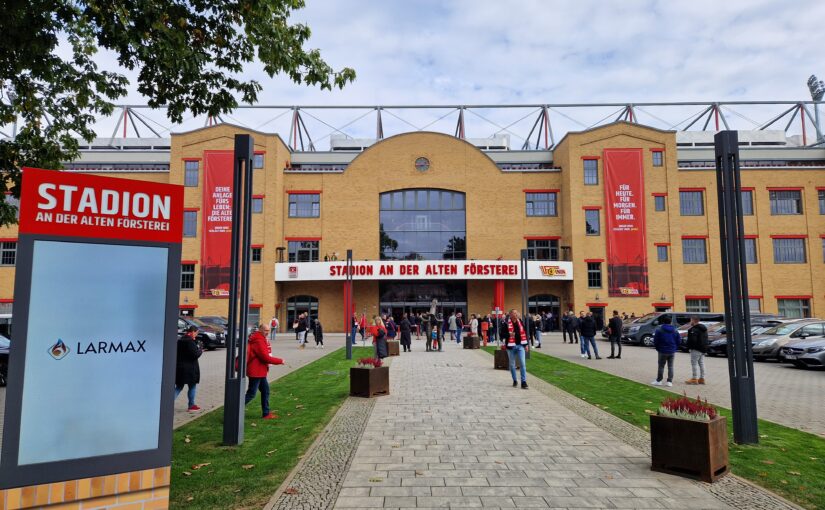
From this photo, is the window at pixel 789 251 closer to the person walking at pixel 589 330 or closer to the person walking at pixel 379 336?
the person walking at pixel 589 330

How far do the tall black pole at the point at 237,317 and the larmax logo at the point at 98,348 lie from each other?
2.73 metres

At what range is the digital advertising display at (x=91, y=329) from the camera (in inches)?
141

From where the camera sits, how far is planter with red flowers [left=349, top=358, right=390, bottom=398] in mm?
10305

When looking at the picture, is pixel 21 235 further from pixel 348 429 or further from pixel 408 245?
pixel 408 245

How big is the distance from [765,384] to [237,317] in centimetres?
1258

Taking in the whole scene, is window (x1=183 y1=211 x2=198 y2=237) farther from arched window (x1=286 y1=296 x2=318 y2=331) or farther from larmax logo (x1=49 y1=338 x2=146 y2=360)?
larmax logo (x1=49 y1=338 x2=146 y2=360)

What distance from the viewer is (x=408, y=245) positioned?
39.8 meters

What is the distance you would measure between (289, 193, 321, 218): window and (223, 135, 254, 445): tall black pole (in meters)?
32.7

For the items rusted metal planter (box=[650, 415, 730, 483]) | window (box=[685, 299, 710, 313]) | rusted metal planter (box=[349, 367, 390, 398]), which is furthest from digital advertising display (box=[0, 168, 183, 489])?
window (box=[685, 299, 710, 313])

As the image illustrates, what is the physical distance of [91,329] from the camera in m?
3.85

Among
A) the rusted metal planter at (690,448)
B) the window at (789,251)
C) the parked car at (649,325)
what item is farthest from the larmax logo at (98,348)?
the window at (789,251)

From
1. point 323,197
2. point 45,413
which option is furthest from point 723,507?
point 323,197

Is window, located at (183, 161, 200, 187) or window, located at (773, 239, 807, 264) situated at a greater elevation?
window, located at (183, 161, 200, 187)

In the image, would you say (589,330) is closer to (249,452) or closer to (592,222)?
(249,452)
